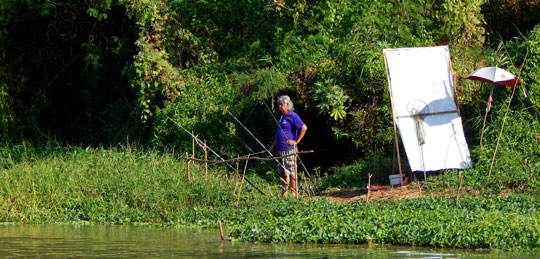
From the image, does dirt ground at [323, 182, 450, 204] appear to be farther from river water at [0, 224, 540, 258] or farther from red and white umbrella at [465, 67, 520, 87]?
river water at [0, 224, 540, 258]

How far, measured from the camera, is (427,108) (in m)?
13.6

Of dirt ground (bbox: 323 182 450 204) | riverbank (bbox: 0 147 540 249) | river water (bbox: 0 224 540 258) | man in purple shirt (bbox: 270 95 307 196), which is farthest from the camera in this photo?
man in purple shirt (bbox: 270 95 307 196)

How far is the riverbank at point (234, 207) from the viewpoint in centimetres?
909

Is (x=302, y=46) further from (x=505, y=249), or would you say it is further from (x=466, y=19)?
(x=505, y=249)

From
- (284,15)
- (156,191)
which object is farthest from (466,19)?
(156,191)

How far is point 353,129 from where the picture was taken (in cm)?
1518

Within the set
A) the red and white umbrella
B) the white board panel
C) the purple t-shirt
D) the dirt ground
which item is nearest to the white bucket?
the dirt ground

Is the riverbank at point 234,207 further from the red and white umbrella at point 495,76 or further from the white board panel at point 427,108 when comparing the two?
the red and white umbrella at point 495,76

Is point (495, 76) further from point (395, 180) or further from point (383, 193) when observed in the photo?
point (383, 193)

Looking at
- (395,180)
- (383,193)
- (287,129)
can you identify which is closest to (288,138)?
(287,129)

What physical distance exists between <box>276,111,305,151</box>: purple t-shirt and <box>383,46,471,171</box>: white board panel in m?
1.61

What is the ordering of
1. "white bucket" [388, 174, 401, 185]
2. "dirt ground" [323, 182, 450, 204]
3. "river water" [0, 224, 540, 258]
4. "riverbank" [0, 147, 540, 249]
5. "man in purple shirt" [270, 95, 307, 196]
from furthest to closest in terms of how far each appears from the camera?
1. "white bucket" [388, 174, 401, 185]
2. "man in purple shirt" [270, 95, 307, 196]
3. "dirt ground" [323, 182, 450, 204]
4. "riverbank" [0, 147, 540, 249]
5. "river water" [0, 224, 540, 258]

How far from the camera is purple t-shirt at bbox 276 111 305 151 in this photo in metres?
13.4

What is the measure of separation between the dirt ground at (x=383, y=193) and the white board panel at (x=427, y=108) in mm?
370
